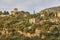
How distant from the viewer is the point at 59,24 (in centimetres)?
5078

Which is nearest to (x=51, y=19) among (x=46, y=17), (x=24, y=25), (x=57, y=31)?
(x=46, y=17)

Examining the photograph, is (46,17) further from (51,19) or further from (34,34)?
(34,34)

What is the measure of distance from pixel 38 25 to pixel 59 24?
3744 millimetres

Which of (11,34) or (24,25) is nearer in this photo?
(11,34)

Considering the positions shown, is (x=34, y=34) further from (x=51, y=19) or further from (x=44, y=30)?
(x=51, y=19)

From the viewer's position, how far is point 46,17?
5750 centimetres

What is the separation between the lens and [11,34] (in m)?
46.9

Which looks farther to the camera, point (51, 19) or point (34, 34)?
point (51, 19)

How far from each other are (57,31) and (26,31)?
396 cm

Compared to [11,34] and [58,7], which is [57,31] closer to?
[11,34]

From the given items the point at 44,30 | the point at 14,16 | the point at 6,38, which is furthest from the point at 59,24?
the point at 14,16

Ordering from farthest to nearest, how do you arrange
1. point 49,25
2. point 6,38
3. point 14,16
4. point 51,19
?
point 14,16, point 51,19, point 49,25, point 6,38

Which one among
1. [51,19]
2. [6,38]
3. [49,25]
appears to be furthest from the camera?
[51,19]

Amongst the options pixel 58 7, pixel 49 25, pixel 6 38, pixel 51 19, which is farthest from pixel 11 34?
pixel 58 7
